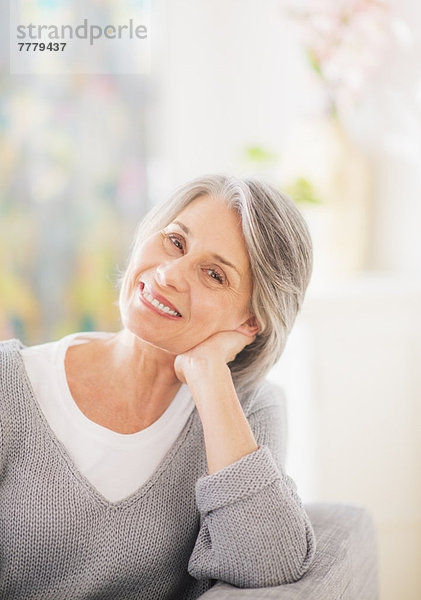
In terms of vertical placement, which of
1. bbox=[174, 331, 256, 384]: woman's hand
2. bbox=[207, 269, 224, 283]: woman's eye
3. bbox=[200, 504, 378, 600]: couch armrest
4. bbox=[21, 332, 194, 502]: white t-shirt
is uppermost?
bbox=[207, 269, 224, 283]: woman's eye

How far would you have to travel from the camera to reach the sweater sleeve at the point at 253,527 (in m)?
1.35

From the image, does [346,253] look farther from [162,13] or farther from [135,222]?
[162,13]

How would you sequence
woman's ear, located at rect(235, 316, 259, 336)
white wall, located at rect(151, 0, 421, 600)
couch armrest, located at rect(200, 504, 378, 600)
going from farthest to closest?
white wall, located at rect(151, 0, 421, 600)
woman's ear, located at rect(235, 316, 259, 336)
couch armrest, located at rect(200, 504, 378, 600)

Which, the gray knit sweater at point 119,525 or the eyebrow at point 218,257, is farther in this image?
the eyebrow at point 218,257

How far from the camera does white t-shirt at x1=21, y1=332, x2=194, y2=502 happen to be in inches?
57.3

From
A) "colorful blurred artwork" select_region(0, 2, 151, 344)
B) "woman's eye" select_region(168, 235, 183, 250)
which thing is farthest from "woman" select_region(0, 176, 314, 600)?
"colorful blurred artwork" select_region(0, 2, 151, 344)

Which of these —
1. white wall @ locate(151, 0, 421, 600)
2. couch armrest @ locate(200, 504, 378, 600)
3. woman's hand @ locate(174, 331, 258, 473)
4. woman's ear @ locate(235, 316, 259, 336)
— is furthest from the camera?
white wall @ locate(151, 0, 421, 600)

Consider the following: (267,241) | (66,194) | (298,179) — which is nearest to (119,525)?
(267,241)

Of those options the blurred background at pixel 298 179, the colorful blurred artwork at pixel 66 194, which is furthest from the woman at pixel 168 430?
the colorful blurred artwork at pixel 66 194

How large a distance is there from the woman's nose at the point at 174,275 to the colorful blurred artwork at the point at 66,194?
5.35 ft

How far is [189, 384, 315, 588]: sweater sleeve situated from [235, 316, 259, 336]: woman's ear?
264 millimetres

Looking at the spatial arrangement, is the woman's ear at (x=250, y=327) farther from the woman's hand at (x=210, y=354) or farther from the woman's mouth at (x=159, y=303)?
the woman's mouth at (x=159, y=303)

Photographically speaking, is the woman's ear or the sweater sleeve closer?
the sweater sleeve

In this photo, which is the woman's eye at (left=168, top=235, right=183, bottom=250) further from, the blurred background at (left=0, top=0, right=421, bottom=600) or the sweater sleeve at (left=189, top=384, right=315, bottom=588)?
the sweater sleeve at (left=189, top=384, right=315, bottom=588)
